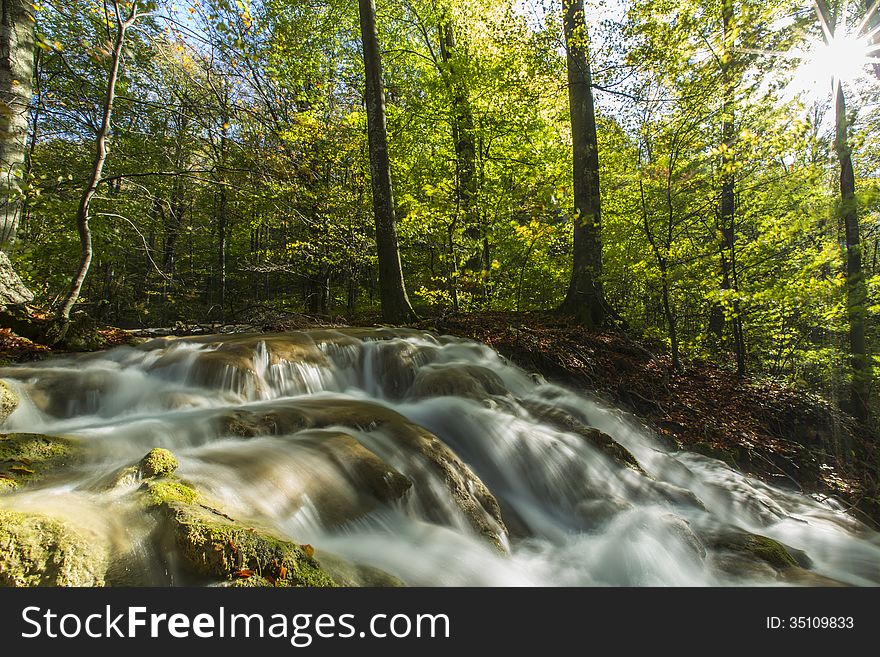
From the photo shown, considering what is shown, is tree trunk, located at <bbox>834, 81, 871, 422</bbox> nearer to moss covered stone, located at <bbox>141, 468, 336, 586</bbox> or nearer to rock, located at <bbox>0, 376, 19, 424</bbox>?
moss covered stone, located at <bbox>141, 468, 336, 586</bbox>

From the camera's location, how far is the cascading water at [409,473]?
7.99 feet

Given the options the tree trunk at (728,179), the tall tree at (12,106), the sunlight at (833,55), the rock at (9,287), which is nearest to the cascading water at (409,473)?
the rock at (9,287)

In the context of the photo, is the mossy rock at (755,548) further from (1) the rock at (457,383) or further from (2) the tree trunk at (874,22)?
(2) the tree trunk at (874,22)

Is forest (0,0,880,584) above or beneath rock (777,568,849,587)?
above

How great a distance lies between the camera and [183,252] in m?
17.1

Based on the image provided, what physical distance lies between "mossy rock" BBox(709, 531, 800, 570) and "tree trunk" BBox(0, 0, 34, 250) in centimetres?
844

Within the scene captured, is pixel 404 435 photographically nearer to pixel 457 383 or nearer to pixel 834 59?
pixel 457 383

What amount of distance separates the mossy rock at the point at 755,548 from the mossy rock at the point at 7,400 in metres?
5.70

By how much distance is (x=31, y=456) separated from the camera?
248 cm

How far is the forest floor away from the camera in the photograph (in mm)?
5320

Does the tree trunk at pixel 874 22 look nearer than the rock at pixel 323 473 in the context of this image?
No

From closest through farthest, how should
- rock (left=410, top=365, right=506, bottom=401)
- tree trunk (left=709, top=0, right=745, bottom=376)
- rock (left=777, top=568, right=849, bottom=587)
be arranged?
rock (left=777, top=568, right=849, bottom=587), rock (left=410, top=365, right=506, bottom=401), tree trunk (left=709, top=0, right=745, bottom=376)

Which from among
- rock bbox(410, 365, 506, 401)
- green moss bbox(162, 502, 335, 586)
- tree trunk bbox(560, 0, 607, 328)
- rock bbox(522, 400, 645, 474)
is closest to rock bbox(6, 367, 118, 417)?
green moss bbox(162, 502, 335, 586)
